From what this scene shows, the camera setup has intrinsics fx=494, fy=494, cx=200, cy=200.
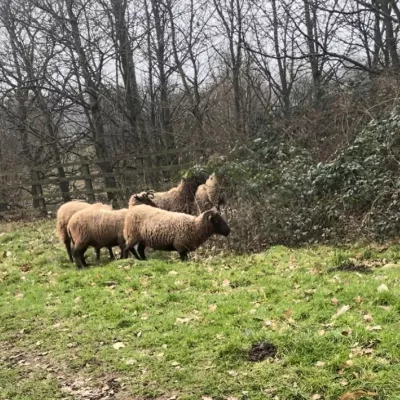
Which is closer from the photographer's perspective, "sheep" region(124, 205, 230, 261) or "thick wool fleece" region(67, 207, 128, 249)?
"sheep" region(124, 205, 230, 261)

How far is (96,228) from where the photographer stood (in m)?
10.3

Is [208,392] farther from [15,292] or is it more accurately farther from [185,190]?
[185,190]

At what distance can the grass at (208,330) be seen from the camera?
433 centimetres

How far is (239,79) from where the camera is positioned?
18938mm

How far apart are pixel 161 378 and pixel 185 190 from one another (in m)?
8.71

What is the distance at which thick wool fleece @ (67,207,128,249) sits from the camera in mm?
10242

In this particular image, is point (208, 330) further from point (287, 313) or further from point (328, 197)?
point (328, 197)

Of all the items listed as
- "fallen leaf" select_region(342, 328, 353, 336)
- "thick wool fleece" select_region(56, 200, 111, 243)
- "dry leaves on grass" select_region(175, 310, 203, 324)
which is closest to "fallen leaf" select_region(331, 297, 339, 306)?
"fallen leaf" select_region(342, 328, 353, 336)

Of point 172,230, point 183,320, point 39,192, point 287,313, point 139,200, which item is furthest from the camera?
point 39,192

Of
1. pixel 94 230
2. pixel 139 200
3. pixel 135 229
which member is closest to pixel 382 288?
pixel 135 229

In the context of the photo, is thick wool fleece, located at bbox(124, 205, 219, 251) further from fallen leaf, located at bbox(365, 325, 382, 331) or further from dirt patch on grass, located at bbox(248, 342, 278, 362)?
fallen leaf, located at bbox(365, 325, 382, 331)

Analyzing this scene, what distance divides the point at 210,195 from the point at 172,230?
9.02 feet

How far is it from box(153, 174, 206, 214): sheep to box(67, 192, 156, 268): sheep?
8.12 ft

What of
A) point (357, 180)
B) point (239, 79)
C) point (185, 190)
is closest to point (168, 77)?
point (239, 79)
